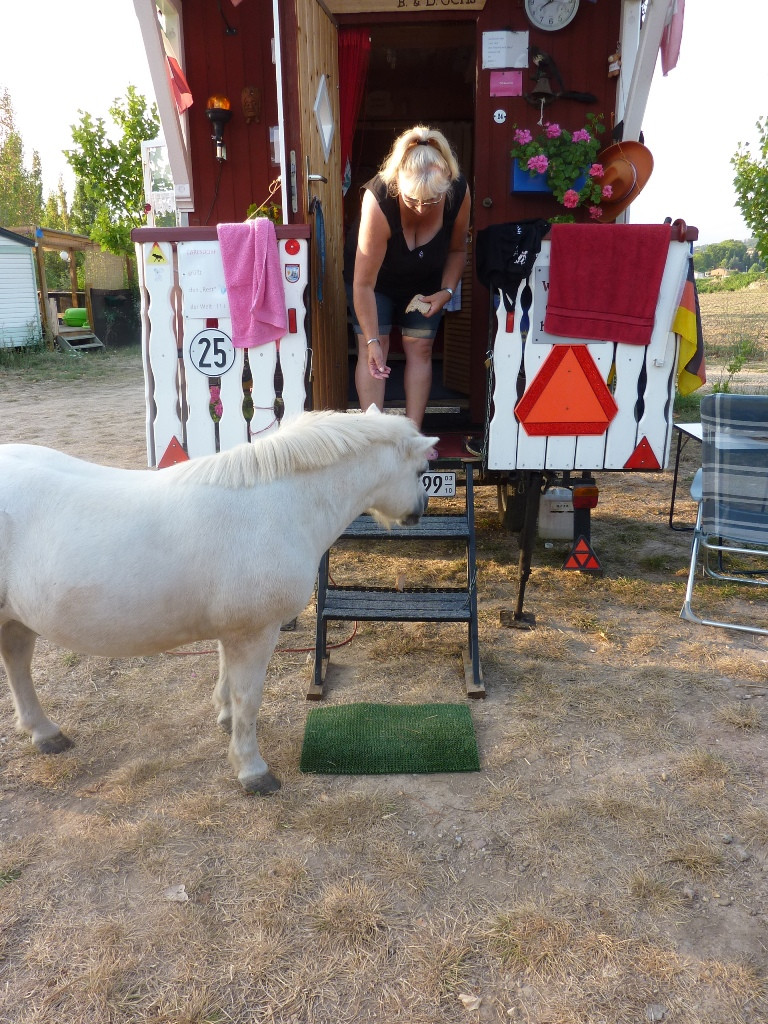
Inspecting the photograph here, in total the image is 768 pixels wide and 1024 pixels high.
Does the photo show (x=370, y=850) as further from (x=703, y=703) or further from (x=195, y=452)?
(x=195, y=452)

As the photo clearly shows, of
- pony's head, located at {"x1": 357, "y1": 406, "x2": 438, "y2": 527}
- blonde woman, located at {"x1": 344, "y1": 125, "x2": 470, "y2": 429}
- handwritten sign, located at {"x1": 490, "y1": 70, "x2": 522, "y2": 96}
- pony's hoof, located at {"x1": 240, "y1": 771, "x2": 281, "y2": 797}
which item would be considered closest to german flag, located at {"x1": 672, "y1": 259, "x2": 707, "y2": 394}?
blonde woman, located at {"x1": 344, "y1": 125, "x2": 470, "y2": 429}

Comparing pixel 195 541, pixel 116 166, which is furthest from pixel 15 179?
pixel 195 541

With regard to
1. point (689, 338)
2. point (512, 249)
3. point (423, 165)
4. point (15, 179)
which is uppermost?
point (15, 179)

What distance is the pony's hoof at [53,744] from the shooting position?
9.55 ft

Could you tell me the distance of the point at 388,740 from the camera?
3012mm

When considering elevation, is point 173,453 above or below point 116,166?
below

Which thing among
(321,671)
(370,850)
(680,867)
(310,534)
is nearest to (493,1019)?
(370,850)

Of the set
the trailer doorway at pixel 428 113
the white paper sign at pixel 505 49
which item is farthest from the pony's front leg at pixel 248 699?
the white paper sign at pixel 505 49

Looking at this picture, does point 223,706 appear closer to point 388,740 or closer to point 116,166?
point 388,740

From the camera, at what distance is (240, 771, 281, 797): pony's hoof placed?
106 inches

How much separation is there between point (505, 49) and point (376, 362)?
9.21ft

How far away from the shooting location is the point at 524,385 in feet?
12.5

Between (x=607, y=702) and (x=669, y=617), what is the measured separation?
114 cm

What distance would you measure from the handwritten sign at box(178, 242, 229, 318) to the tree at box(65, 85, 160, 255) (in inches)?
775
